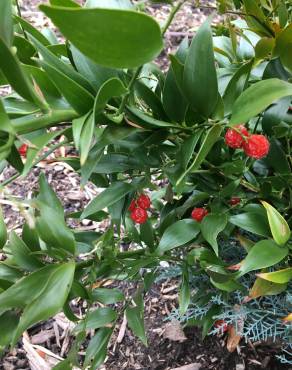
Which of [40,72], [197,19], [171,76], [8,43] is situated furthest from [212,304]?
[197,19]

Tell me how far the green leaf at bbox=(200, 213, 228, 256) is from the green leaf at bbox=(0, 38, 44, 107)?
487 mm

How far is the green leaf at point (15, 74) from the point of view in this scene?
649 mm

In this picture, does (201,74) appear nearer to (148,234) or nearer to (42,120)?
(42,120)

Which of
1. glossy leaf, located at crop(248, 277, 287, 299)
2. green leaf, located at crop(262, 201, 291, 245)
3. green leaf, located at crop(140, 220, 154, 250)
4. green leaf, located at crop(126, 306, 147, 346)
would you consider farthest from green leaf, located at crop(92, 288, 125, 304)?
green leaf, located at crop(262, 201, 291, 245)

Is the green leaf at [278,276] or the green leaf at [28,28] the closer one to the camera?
the green leaf at [28,28]

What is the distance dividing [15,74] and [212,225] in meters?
0.57

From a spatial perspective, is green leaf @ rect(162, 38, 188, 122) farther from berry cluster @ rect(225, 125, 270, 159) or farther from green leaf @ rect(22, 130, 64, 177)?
green leaf @ rect(22, 130, 64, 177)

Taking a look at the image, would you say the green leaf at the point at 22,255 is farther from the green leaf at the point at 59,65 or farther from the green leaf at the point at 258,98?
the green leaf at the point at 258,98

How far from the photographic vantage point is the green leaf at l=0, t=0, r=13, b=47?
64 cm

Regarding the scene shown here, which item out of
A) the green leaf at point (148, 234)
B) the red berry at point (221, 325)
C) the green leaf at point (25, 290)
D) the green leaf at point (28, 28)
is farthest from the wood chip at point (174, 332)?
the green leaf at point (28, 28)

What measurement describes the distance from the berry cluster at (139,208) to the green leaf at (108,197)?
0.18 feet

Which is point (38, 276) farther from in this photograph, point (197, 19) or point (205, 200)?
point (197, 19)

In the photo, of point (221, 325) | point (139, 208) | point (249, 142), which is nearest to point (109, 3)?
point (249, 142)

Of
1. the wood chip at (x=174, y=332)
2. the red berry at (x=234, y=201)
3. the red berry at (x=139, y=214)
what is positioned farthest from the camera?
the wood chip at (x=174, y=332)
